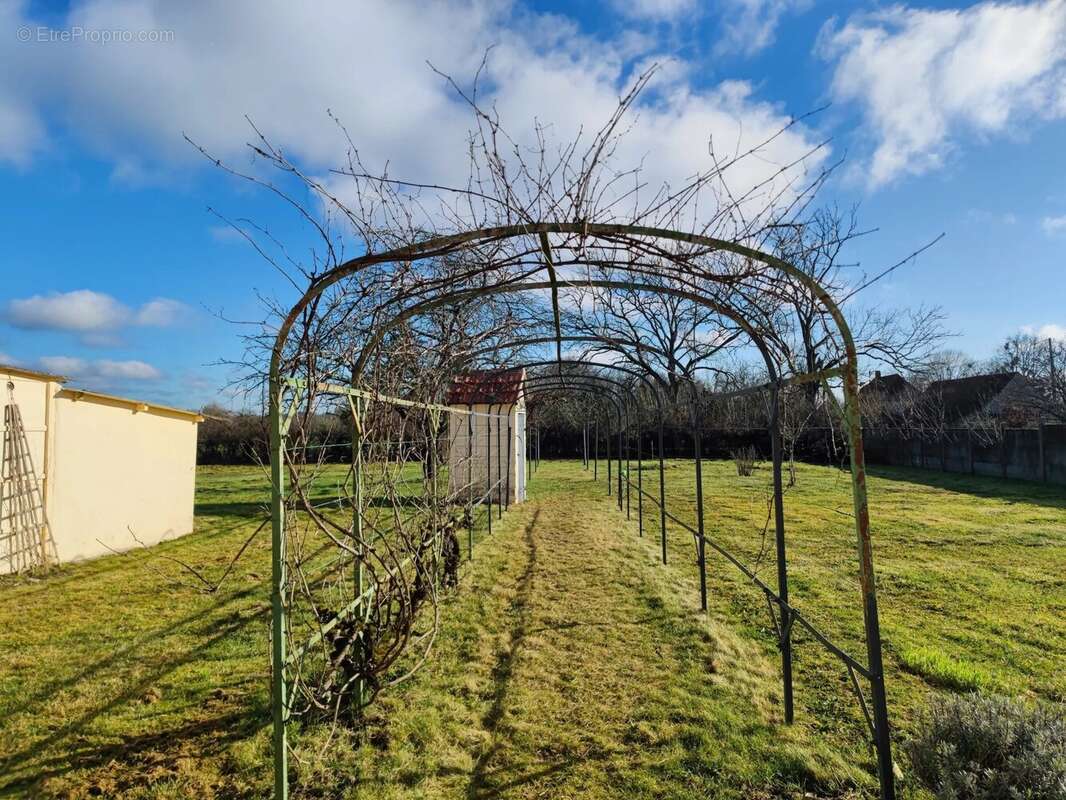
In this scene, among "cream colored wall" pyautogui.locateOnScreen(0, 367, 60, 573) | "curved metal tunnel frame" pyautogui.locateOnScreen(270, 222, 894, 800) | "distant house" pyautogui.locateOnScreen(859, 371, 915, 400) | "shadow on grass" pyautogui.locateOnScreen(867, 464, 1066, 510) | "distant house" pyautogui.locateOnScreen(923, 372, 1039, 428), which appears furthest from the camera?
"distant house" pyautogui.locateOnScreen(923, 372, 1039, 428)

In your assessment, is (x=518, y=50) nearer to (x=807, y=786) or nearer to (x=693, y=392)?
(x=693, y=392)

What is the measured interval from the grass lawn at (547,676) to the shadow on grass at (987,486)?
5.78m

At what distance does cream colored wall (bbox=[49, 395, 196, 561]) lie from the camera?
25.7 feet

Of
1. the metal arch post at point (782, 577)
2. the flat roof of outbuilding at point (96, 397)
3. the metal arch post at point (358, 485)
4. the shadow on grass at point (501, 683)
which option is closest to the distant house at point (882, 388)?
the metal arch post at point (782, 577)

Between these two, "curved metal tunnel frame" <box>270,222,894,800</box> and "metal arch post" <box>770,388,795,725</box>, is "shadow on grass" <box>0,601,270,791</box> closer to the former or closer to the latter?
"curved metal tunnel frame" <box>270,222,894,800</box>

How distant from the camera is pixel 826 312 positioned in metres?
2.38

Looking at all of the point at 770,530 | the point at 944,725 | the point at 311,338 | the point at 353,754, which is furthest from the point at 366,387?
the point at 770,530

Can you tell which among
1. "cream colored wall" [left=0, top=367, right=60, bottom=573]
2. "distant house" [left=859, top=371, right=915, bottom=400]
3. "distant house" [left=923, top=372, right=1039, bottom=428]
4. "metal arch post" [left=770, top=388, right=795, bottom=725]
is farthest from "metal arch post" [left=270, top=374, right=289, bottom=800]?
"distant house" [left=923, top=372, right=1039, bottom=428]

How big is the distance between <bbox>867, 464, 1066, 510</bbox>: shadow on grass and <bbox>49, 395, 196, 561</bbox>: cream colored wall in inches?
645

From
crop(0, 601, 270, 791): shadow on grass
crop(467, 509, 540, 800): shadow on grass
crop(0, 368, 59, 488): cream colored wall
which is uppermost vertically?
crop(0, 368, 59, 488): cream colored wall

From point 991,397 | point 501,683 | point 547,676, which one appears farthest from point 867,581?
point 991,397

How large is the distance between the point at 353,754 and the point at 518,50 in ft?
11.1

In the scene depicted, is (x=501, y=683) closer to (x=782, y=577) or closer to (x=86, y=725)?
(x=782, y=577)

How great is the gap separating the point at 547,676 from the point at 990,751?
7.64 feet
